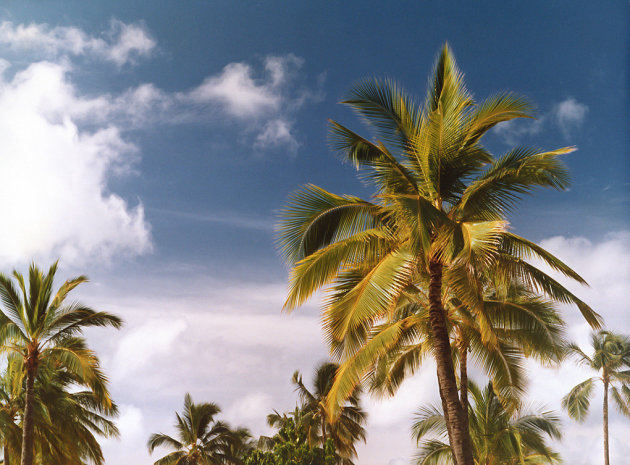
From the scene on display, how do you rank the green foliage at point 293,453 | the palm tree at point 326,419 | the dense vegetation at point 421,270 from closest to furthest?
the dense vegetation at point 421,270
the green foliage at point 293,453
the palm tree at point 326,419

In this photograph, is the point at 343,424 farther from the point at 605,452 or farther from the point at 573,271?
the point at 573,271

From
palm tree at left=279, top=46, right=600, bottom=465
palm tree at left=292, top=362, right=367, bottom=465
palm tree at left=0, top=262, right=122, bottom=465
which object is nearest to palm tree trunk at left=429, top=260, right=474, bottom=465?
palm tree at left=279, top=46, right=600, bottom=465

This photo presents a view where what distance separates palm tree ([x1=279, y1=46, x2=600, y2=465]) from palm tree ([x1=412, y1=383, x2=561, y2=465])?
42.2ft

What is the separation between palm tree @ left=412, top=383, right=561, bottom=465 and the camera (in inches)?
886

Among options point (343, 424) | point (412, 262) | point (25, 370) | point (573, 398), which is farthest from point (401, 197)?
point (573, 398)

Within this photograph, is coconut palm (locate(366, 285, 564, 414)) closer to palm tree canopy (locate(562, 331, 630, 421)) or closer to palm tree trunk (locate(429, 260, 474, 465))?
palm tree trunk (locate(429, 260, 474, 465))

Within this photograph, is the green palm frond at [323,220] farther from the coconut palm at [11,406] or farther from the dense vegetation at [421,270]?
the coconut palm at [11,406]

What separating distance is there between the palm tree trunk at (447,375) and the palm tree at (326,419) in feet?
72.0

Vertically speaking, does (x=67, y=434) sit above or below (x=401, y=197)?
Result: below

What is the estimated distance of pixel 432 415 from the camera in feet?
75.7

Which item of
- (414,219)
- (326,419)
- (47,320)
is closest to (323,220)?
(414,219)

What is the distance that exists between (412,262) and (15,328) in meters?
13.7

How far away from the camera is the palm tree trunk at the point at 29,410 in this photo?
17.6 metres

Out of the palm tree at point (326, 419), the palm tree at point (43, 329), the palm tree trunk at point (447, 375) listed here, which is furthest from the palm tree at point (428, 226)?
the palm tree at point (326, 419)
